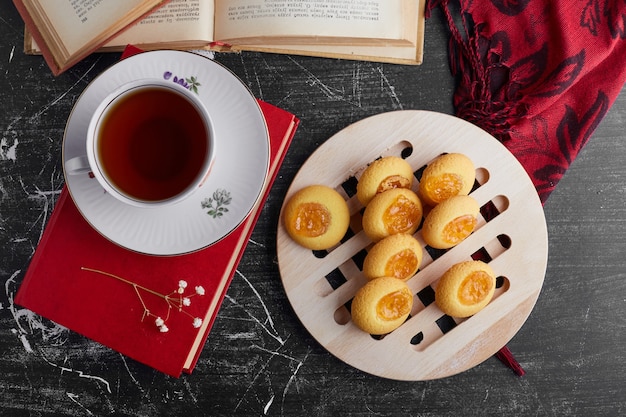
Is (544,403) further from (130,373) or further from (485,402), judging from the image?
(130,373)

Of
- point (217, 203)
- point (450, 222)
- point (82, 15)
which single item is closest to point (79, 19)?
point (82, 15)

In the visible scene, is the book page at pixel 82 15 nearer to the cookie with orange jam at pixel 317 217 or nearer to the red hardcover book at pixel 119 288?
the red hardcover book at pixel 119 288

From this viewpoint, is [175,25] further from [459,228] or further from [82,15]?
[459,228]

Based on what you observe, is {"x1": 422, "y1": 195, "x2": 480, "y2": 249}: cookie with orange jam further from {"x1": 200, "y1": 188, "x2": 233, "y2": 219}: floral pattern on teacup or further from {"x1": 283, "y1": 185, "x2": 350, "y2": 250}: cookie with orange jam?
{"x1": 200, "y1": 188, "x2": 233, "y2": 219}: floral pattern on teacup

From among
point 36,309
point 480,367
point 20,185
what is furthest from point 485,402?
point 20,185

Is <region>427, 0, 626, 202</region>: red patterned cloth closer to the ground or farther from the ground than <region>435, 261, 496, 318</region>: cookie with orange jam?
farther from the ground

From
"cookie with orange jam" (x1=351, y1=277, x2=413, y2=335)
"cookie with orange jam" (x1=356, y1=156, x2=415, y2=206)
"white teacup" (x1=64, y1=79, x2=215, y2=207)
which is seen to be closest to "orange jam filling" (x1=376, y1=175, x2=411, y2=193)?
"cookie with orange jam" (x1=356, y1=156, x2=415, y2=206)

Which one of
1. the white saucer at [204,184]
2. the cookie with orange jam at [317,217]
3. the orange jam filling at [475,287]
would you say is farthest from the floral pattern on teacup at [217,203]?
the orange jam filling at [475,287]
